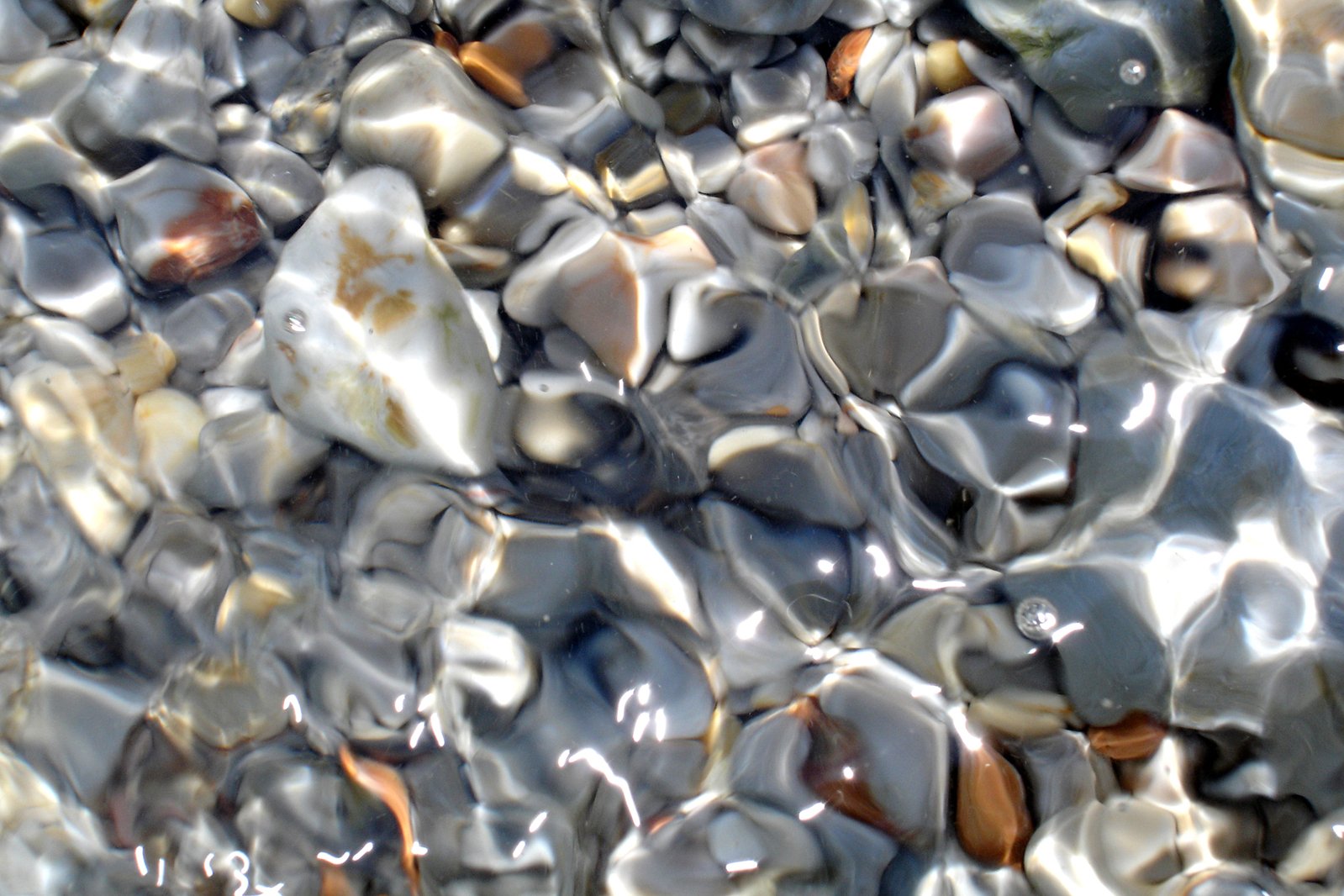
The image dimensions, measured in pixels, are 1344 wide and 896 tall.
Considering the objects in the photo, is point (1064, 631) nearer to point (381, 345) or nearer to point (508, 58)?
point (381, 345)

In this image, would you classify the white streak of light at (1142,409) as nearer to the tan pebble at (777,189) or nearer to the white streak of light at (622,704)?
the tan pebble at (777,189)

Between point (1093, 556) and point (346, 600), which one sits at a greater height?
point (1093, 556)

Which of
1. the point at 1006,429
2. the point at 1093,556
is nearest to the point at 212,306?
the point at 1006,429

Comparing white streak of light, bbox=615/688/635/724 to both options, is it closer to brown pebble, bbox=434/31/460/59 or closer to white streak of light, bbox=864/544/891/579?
white streak of light, bbox=864/544/891/579

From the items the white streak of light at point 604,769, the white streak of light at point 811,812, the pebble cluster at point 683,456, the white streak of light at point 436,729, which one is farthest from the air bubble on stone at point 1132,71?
the white streak of light at point 436,729

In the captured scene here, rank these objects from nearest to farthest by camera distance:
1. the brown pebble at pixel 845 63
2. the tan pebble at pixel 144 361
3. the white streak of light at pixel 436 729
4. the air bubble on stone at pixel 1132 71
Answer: the white streak of light at pixel 436 729 → the air bubble on stone at pixel 1132 71 → the tan pebble at pixel 144 361 → the brown pebble at pixel 845 63

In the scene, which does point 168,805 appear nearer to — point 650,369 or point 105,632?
point 105,632

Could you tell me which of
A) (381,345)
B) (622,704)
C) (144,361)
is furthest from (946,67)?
(144,361)
